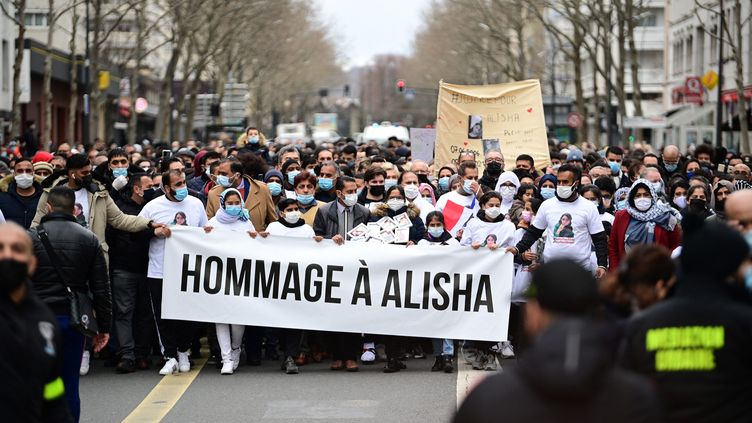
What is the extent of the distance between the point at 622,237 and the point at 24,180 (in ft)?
17.5

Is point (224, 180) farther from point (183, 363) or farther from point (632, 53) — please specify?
point (632, 53)

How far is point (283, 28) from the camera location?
77375mm

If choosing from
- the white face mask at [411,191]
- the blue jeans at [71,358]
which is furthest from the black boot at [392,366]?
the blue jeans at [71,358]

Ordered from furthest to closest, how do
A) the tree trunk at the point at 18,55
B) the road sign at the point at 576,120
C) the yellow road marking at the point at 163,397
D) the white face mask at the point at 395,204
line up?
the road sign at the point at 576,120, the tree trunk at the point at 18,55, the white face mask at the point at 395,204, the yellow road marking at the point at 163,397

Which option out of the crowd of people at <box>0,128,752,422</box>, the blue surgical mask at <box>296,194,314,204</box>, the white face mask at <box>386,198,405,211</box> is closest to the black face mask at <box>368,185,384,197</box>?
the crowd of people at <box>0,128,752,422</box>

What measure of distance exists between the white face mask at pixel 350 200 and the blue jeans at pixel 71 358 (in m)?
4.01

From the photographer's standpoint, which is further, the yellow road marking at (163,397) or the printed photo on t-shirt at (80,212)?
the printed photo on t-shirt at (80,212)

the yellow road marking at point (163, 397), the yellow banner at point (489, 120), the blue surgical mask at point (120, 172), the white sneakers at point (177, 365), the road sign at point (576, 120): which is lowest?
the yellow road marking at point (163, 397)

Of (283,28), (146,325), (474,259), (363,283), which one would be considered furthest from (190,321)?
(283,28)

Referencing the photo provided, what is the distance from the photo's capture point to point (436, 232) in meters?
12.8

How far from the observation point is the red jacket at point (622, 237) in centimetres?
1270

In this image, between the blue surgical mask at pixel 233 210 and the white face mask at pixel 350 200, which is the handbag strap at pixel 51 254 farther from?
the white face mask at pixel 350 200

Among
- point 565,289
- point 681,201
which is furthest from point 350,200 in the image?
point 565,289

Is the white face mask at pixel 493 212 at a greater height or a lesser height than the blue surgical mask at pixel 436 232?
greater
